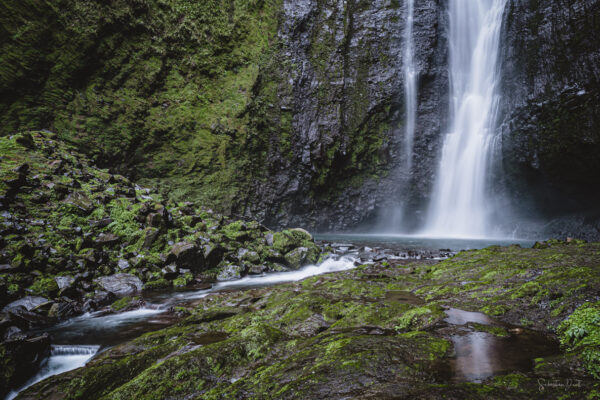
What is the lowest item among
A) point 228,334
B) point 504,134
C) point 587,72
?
point 228,334

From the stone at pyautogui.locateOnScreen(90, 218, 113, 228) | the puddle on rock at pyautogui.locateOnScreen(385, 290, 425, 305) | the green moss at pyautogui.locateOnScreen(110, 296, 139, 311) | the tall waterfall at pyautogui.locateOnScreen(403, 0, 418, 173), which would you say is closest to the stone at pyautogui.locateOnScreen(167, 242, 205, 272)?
the green moss at pyautogui.locateOnScreen(110, 296, 139, 311)

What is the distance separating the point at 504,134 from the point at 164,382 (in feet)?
86.9

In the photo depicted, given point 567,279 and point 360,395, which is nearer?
point 360,395

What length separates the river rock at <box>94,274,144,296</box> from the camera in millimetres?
6754

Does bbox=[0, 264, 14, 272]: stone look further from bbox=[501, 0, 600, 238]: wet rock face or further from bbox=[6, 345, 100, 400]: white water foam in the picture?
bbox=[501, 0, 600, 238]: wet rock face

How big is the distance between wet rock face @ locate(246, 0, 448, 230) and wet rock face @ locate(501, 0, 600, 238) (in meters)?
5.52

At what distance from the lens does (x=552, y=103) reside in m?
17.8

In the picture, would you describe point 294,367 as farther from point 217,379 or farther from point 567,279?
point 567,279

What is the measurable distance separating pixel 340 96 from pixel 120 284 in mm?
22031

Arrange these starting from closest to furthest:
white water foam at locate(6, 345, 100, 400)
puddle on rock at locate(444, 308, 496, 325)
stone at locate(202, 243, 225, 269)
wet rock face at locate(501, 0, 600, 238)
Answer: puddle on rock at locate(444, 308, 496, 325) < white water foam at locate(6, 345, 100, 400) < stone at locate(202, 243, 225, 269) < wet rock face at locate(501, 0, 600, 238)

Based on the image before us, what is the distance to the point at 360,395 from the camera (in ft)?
5.73

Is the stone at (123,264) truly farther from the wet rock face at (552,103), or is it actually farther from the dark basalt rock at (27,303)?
the wet rock face at (552,103)

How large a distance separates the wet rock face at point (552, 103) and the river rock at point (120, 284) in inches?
1022

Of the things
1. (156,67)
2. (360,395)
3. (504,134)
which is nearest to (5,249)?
(360,395)
